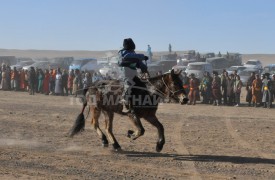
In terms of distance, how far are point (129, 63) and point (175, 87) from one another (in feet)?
3.72

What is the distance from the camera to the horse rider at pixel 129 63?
34.6ft

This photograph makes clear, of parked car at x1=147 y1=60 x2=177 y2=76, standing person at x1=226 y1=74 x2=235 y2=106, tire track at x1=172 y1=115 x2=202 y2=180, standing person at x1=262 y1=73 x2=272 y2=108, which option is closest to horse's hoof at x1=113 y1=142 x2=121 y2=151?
tire track at x1=172 y1=115 x2=202 y2=180

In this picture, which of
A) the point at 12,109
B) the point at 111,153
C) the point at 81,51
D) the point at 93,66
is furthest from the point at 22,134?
the point at 81,51

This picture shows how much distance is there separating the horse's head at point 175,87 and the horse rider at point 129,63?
0.56 m

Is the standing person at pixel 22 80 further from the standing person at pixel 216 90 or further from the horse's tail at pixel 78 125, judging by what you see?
the horse's tail at pixel 78 125

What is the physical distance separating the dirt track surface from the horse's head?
1259mm

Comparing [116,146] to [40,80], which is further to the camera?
[40,80]

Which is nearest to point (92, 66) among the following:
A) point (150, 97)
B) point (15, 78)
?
point (15, 78)

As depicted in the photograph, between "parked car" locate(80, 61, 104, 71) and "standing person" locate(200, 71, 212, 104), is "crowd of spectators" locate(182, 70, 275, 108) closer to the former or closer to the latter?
"standing person" locate(200, 71, 212, 104)

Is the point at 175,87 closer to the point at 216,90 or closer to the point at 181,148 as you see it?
the point at 181,148

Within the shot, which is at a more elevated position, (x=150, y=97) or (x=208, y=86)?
(x=150, y=97)

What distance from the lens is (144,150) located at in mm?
11070

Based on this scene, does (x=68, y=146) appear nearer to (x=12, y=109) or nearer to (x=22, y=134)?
(x=22, y=134)

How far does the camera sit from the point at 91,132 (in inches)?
550
